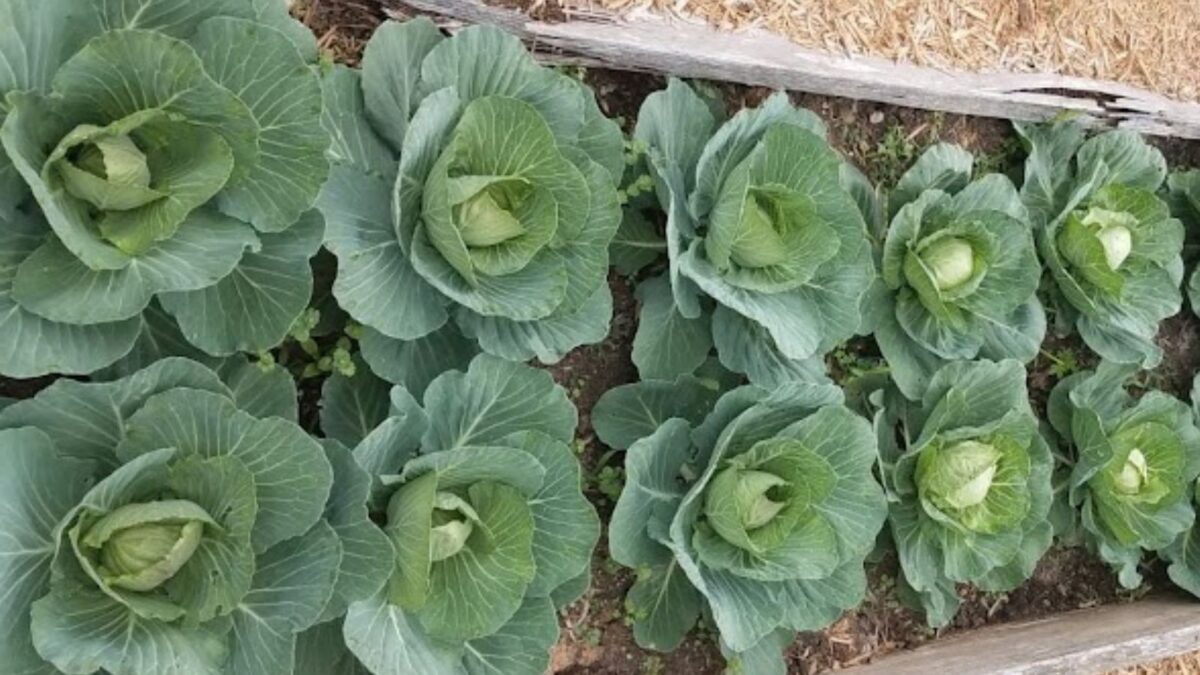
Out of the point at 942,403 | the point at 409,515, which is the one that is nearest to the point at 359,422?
the point at 409,515

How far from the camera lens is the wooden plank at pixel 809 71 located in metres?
2.23

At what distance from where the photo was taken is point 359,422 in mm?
2072

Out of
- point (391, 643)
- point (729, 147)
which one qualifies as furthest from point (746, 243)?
point (391, 643)

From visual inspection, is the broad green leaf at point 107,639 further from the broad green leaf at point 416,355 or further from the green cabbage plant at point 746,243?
the green cabbage plant at point 746,243

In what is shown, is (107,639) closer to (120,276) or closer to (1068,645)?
(120,276)

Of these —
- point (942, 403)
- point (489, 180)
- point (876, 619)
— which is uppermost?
point (489, 180)

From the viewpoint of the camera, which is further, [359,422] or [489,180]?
[359,422]

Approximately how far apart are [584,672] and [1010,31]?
174 centimetres

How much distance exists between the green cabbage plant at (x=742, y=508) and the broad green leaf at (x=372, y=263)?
47 cm

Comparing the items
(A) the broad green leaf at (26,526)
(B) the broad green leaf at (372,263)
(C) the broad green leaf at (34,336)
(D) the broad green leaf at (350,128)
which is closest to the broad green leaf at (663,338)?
(B) the broad green leaf at (372,263)

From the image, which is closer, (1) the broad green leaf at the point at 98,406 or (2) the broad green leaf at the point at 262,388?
(1) the broad green leaf at the point at 98,406

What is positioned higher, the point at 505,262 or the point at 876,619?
the point at 505,262

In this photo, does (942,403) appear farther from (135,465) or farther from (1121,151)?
(135,465)

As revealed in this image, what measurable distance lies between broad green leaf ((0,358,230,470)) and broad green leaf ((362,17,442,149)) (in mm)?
521
